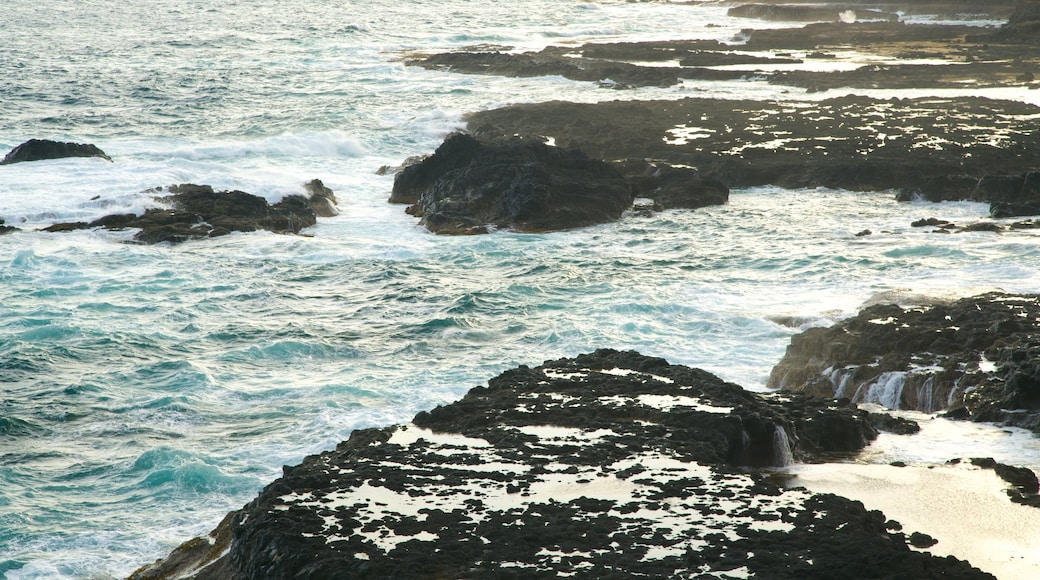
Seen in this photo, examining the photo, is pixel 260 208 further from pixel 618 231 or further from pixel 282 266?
pixel 618 231

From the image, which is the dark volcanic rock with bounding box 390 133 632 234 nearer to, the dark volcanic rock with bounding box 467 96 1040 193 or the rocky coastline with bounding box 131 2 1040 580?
the rocky coastline with bounding box 131 2 1040 580

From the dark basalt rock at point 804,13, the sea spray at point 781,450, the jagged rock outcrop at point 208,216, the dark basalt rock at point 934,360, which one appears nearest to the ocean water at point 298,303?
the jagged rock outcrop at point 208,216

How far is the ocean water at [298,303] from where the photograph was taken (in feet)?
44.3

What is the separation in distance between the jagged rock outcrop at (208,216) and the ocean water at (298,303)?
0.49 meters

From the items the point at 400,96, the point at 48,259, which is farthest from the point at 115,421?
the point at 400,96

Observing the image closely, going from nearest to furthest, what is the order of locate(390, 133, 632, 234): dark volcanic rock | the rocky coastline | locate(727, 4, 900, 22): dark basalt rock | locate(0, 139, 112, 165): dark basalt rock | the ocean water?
1. the rocky coastline
2. the ocean water
3. locate(390, 133, 632, 234): dark volcanic rock
4. locate(0, 139, 112, 165): dark basalt rock
5. locate(727, 4, 900, 22): dark basalt rock

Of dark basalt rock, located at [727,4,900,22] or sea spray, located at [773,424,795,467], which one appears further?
dark basalt rock, located at [727,4,900,22]

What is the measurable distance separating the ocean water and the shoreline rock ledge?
2285mm

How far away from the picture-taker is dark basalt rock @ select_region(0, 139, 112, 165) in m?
30.8

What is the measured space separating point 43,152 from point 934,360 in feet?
82.7

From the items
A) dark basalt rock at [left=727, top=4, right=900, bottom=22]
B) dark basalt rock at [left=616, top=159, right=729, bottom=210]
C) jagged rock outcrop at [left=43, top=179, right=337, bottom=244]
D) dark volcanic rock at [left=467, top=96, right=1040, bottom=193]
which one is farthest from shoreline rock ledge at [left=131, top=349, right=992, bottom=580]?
dark basalt rock at [left=727, top=4, right=900, bottom=22]

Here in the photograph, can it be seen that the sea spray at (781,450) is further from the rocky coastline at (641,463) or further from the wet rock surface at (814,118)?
the wet rock surface at (814,118)

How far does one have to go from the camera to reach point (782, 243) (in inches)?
907

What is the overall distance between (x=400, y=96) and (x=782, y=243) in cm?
2489
